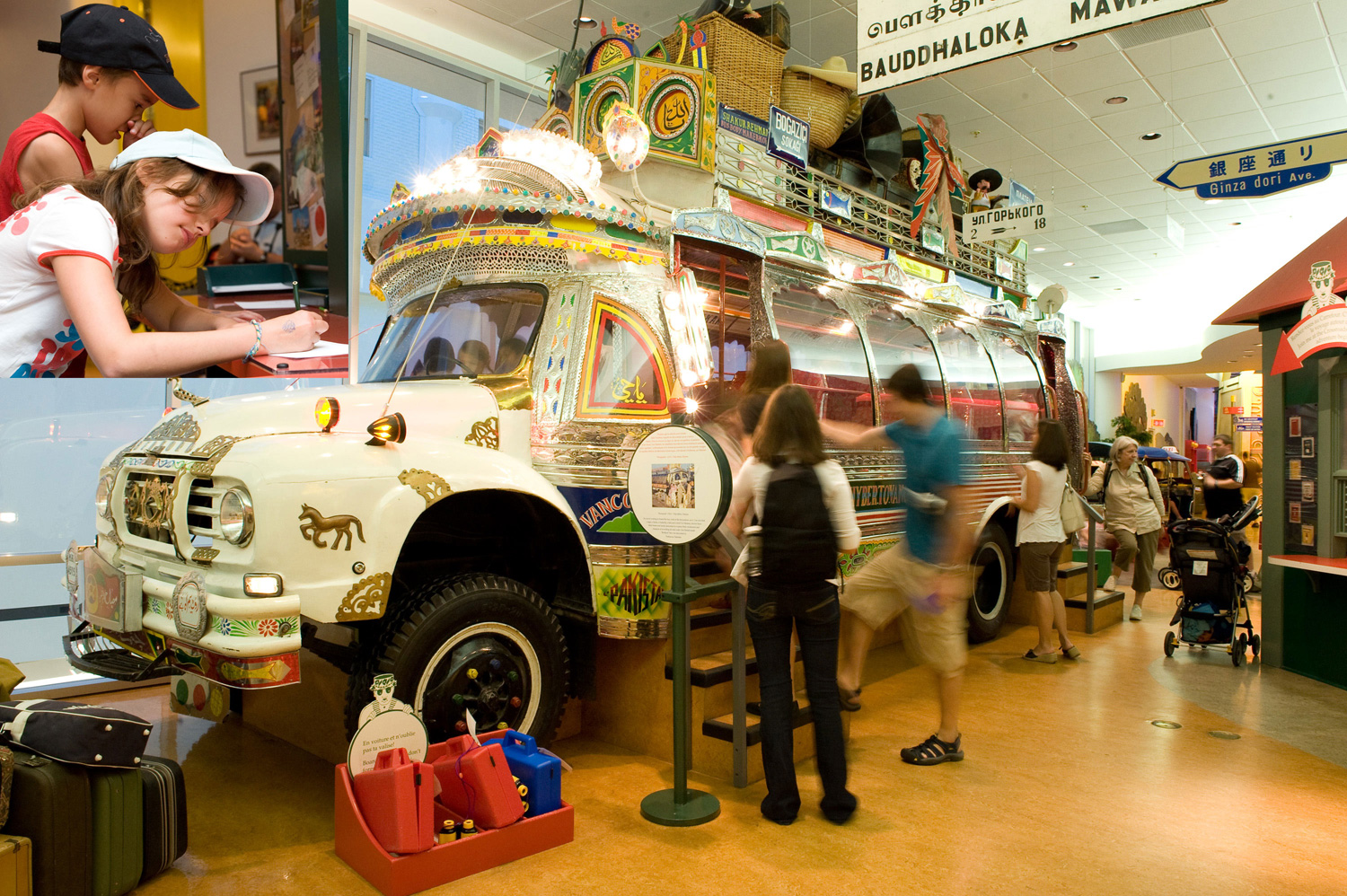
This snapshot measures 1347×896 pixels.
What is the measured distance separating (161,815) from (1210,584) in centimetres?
721

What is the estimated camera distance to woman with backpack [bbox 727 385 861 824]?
3527mm

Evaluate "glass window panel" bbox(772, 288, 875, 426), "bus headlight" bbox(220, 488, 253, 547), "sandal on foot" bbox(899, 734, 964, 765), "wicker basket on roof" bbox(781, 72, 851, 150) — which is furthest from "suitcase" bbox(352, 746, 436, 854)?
"wicker basket on roof" bbox(781, 72, 851, 150)

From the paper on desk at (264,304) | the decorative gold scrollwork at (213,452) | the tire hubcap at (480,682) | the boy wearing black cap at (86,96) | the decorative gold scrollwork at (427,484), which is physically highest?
the boy wearing black cap at (86,96)

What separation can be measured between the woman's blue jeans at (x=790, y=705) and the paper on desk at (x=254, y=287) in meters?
2.62

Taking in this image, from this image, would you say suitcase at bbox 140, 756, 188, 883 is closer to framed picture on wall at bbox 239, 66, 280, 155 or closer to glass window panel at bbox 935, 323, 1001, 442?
framed picture on wall at bbox 239, 66, 280, 155

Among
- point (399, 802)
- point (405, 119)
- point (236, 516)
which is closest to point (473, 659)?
point (399, 802)

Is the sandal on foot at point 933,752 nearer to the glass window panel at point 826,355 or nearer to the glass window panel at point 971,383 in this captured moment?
the glass window panel at point 826,355

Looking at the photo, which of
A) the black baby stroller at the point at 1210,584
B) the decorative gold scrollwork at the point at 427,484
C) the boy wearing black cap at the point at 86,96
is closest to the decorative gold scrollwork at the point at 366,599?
the decorative gold scrollwork at the point at 427,484

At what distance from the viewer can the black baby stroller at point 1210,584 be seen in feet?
22.3

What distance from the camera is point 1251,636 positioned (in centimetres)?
684

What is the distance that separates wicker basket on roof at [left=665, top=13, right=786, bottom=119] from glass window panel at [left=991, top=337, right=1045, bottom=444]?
11.9 feet

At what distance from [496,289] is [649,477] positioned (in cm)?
150

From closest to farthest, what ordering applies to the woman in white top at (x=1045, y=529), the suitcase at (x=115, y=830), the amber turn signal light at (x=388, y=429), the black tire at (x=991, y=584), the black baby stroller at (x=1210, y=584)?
the suitcase at (x=115, y=830) < the amber turn signal light at (x=388, y=429) < the woman in white top at (x=1045, y=529) < the black baby stroller at (x=1210, y=584) < the black tire at (x=991, y=584)

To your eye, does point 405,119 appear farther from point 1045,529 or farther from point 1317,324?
point 1317,324
